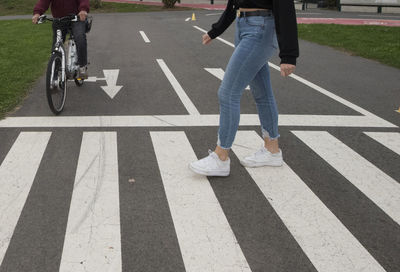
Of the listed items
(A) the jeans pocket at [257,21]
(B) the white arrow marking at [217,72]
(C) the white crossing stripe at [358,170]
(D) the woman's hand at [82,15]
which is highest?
(D) the woman's hand at [82,15]

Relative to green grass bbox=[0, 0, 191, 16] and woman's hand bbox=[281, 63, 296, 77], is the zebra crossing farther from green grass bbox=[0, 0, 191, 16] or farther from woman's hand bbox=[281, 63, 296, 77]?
green grass bbox=[0, 0, 191, 16]

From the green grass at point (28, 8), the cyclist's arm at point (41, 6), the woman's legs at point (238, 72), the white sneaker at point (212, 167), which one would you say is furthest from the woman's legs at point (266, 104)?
the green grass at point (28, 8)

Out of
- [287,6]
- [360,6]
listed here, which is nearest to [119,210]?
[287,6]

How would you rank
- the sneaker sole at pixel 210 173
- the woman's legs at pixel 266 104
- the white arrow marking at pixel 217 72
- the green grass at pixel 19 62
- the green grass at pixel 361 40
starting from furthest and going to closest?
the green grass at pixel 361 40 → the white arrow marking at pixel 217 72 → the green grass at pixel 19 62 → the woman's legs at pixel 266 104 → the sneaker sole at pixel 210 173

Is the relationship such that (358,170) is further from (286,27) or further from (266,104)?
(286,27)

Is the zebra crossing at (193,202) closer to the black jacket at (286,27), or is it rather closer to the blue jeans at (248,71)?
the blue jeans at (248,71)

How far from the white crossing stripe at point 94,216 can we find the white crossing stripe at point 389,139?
2881 millimetres

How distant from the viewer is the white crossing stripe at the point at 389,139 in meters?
5.18

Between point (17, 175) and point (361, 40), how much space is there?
13.3m

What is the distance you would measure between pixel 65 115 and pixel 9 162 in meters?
1.76

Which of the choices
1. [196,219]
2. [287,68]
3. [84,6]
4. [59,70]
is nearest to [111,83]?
[84,6]

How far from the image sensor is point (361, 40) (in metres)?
15.3

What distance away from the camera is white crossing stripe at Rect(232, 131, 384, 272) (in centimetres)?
296

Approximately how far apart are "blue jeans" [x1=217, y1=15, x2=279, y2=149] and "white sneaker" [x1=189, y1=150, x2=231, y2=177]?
0.44 ft
